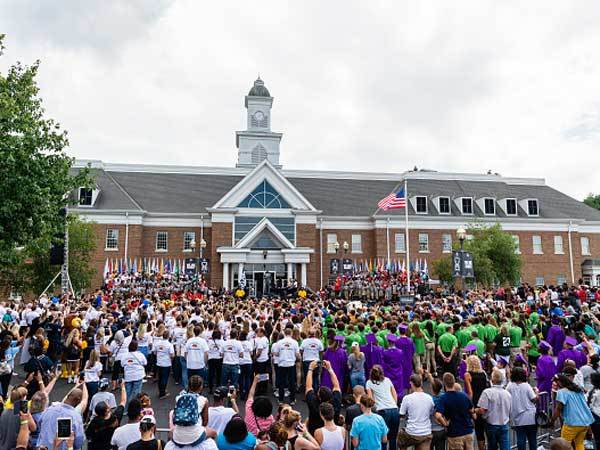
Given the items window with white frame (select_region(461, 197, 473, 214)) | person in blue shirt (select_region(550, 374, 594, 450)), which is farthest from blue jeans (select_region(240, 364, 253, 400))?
window with white frame (select_region(461, 197, 473, 214))

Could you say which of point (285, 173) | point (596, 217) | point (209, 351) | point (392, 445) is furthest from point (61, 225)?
point (596, 217)

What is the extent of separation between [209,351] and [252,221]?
27451 mm

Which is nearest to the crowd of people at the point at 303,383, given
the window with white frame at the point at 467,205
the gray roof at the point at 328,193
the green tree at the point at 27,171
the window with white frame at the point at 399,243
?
the green tree at the point at 27,171

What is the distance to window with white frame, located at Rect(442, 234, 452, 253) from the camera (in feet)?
141

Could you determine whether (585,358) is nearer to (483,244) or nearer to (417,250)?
(483,244)

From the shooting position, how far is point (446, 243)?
43.3 meters

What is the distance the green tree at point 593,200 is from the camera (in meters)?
76.6

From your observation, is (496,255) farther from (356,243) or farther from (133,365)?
(133,365)

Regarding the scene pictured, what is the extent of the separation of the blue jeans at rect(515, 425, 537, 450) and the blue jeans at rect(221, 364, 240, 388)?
20.7 feet

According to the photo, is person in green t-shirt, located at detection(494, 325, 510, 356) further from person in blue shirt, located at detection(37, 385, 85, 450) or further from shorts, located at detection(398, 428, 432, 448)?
person in blue shirt, located at detection(37, 385, 85, 450)

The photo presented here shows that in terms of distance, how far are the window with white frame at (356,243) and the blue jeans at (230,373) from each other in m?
31.7

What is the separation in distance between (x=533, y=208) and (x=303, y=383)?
40393 mm

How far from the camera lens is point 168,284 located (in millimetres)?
30344

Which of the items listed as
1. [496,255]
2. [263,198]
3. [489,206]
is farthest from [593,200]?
[263,198]
